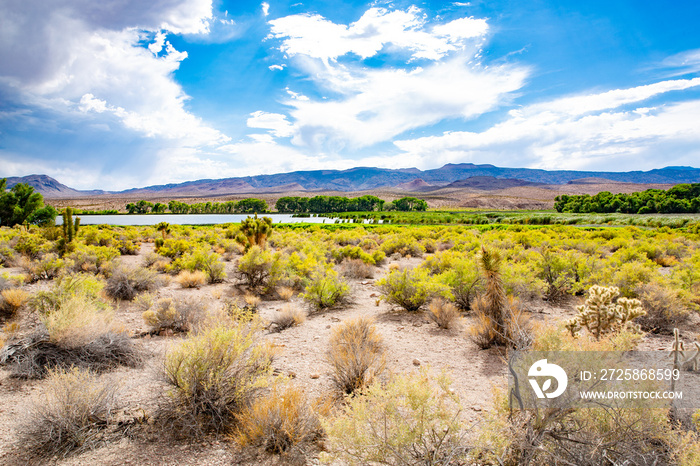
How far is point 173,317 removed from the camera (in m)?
7.36

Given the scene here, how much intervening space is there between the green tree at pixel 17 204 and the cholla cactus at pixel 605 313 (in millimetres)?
46454

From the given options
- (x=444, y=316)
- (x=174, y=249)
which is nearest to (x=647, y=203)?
(x=444, y=316)

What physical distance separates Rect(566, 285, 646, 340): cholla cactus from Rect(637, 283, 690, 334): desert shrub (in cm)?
301

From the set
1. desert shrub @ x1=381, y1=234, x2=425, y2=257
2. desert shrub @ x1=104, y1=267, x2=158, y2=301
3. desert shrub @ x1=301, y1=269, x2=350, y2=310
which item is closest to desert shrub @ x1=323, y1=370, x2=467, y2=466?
desert shrub @ x1=301, y1=269, x2=350, y2=310

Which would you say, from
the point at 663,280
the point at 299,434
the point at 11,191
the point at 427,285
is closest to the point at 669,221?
the point at 663,280

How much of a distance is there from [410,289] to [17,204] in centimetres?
4585

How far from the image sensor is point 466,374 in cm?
555

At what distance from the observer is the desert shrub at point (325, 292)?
31.7 ft

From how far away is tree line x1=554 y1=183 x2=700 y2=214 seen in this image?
68750mm

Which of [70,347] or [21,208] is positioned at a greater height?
[21,208]

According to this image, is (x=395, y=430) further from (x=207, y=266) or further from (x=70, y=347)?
(x=207, y=266)

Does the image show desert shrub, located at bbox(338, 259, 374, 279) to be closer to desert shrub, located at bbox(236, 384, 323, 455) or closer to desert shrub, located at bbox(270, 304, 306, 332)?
desert shrub, located at bbox(270, 304, 306, 332)

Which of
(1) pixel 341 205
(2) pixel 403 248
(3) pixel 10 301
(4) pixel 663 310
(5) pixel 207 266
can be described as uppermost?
(1) pixel 341 205

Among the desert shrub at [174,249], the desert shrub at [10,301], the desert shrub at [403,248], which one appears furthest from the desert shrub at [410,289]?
the desert shrub at [174,249]
